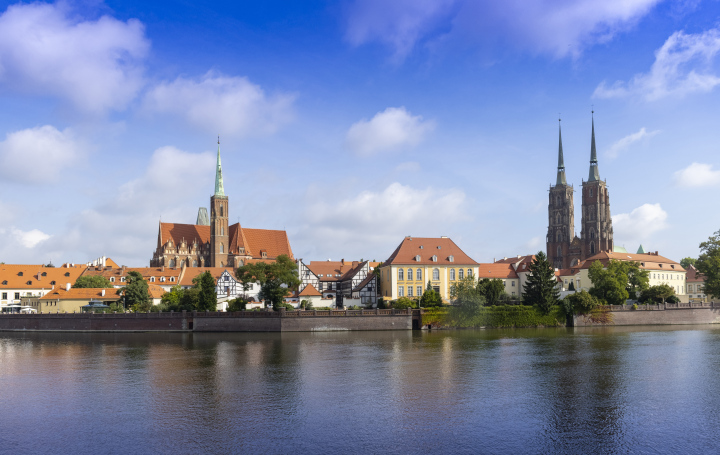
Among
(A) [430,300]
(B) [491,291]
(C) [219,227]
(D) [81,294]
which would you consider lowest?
(A) [430,300]

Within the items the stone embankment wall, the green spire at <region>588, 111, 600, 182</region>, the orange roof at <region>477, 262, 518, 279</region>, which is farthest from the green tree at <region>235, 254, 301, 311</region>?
the green spire at <region>588, 111, 600, 182</region>

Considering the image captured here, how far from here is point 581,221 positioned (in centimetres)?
15675

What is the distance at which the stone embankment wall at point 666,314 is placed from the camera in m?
77.7

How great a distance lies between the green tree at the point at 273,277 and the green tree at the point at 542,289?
3286cm

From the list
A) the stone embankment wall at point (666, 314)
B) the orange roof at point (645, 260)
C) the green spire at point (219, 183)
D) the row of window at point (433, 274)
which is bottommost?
the stone embankment wall at point (666, 314)

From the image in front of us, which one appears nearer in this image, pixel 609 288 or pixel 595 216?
pixel 609 288

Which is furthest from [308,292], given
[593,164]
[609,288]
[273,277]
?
[593,164]

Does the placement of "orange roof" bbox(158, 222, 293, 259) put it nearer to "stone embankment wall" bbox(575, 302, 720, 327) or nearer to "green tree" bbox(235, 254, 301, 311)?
"green tree" bbox(235, 254, 301, 311)

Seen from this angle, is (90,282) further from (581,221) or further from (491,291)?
(581,221)

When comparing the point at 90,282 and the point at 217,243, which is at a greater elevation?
the point at 217,243

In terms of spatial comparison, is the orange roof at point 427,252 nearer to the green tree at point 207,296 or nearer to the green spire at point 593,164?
the green tree at point 207,296

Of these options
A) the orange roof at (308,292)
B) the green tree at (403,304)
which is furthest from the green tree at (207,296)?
the green tree at (403,304)

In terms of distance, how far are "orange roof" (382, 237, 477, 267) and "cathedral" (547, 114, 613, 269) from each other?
228 ft

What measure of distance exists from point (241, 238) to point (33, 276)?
145 feet
